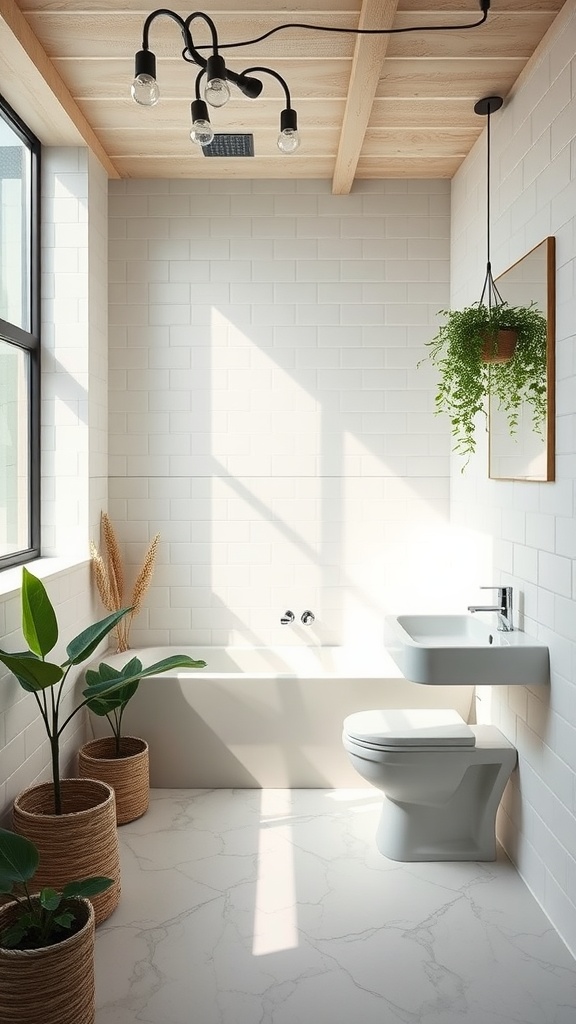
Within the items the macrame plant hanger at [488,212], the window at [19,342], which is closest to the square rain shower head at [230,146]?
the window at [19,342]

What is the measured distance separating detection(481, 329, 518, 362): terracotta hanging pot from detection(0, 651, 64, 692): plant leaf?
6.25 feet

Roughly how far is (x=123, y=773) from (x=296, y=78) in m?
2.91

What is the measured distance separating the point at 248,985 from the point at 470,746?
1178 millimetres

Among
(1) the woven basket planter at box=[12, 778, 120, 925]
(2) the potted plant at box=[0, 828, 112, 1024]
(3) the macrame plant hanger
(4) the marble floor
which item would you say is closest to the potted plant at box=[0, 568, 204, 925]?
(1) the woven basket planter at box=[12, 778, 120, 925]

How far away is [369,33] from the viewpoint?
2.74 meters

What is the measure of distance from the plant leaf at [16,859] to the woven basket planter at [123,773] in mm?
1261

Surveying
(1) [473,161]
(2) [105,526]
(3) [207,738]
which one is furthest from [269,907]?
(1) [473,161]

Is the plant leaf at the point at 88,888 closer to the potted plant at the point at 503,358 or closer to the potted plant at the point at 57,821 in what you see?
the potted plant at the point at 57,821

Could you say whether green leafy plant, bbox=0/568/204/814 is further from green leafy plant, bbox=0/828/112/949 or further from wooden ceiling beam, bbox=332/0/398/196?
wooden ceiling beam, bbox=332/0/398/196

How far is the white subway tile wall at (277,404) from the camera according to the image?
14.5ft

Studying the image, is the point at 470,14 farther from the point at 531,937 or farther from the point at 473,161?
the point at 531,937

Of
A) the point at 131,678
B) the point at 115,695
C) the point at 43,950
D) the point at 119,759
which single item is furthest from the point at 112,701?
the point at 43,950

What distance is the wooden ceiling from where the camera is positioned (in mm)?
2795

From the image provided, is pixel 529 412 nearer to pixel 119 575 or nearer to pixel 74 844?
pixel 74 844
